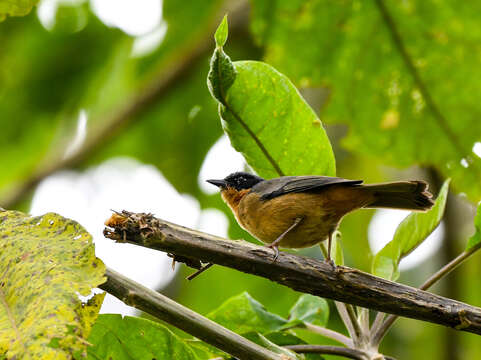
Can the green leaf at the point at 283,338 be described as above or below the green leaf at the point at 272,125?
below

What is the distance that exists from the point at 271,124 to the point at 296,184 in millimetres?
430

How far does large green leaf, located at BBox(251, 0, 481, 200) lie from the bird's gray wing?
2.93ft

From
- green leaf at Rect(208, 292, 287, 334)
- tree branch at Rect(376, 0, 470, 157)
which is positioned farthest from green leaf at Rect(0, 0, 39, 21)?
tree branch at Rect(376, 0, 470, 157)

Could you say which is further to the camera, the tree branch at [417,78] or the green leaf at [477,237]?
the tree branch at [417,78]

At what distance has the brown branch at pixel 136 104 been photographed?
4.92 meters

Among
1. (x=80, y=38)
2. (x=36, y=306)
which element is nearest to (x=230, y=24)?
(x=80, y=38)

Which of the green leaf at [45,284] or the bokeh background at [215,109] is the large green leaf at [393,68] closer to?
the bokeh background at [215,109]

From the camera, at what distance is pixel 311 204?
333 cm

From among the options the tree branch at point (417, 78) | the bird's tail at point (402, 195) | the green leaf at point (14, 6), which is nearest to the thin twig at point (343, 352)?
the bird's tail at point (402, 195)

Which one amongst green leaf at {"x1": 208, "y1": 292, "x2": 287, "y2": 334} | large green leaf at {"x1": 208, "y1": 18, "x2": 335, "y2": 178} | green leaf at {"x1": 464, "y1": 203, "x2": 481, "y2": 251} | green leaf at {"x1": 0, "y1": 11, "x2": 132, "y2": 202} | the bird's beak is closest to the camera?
green leaf at {"x1": 464, "y1": 203, "x2": 481, "y2": 251}

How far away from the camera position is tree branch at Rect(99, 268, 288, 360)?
1.79 metres

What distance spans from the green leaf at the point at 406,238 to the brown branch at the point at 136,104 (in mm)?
2562

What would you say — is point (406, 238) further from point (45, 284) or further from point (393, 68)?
point (393, 68)

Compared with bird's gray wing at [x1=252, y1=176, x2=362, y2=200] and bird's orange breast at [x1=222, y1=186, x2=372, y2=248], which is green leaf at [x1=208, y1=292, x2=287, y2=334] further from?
bird's gray wing at [x1=252, y1=176, x2=362, y2=200]
